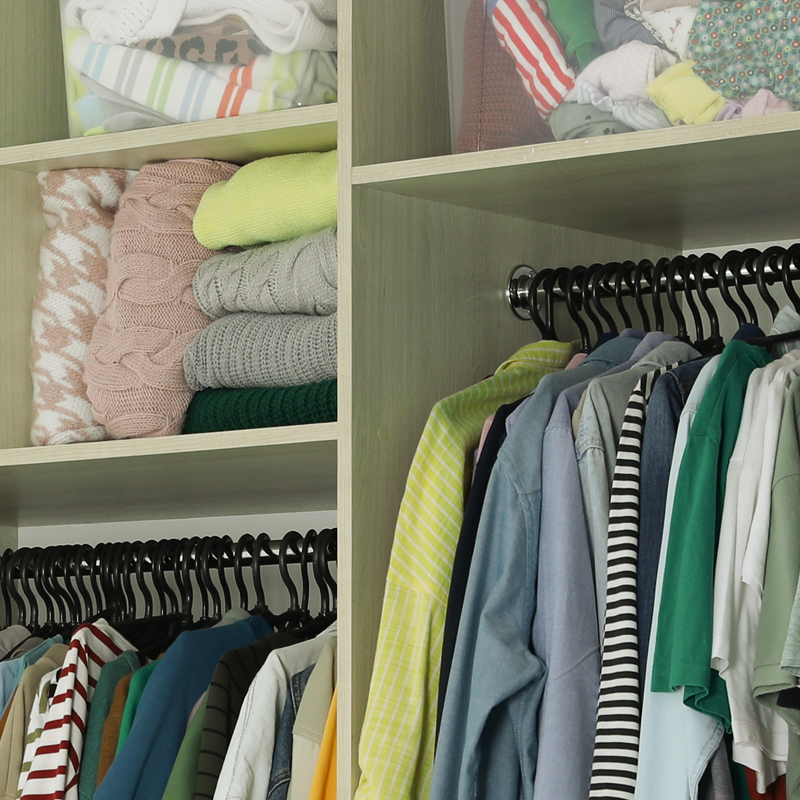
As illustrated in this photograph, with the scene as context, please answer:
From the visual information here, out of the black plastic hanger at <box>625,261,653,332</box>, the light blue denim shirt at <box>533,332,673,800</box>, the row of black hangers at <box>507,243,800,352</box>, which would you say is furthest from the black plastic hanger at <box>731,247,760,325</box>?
the light blue denim shirt at <box>533,332,673,800</box>

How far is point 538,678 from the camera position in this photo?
51.2 inches

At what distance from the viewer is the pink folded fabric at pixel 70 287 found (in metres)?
1.78

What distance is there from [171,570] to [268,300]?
0.56 m

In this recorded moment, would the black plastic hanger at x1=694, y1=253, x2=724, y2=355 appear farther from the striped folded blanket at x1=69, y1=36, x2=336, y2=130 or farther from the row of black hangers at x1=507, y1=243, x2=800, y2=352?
the striped folded blanket at x1=69, y1=36, x2=336, y2=130

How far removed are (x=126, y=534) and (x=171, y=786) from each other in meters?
0.85

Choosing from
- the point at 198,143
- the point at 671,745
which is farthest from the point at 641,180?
the point at 671,745

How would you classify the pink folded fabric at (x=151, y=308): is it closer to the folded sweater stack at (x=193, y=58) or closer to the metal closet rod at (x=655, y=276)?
the folded sweater stack at (x=193, y=58)

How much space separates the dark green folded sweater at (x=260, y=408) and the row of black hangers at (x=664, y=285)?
12.4 inches

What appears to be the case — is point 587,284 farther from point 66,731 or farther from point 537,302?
point 66,731

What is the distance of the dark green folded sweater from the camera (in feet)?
5.31

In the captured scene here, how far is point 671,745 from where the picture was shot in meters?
1.18

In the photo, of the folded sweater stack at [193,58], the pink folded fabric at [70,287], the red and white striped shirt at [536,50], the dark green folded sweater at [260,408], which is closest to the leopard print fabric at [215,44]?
the folded sweater stack at [193,58]

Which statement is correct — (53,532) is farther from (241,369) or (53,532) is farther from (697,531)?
(697,531)

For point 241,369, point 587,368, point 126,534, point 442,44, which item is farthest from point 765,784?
point 126,534
